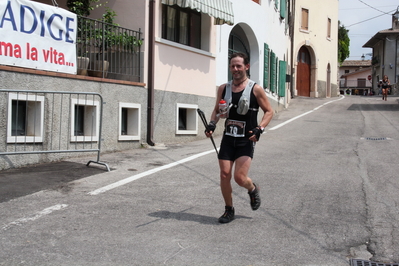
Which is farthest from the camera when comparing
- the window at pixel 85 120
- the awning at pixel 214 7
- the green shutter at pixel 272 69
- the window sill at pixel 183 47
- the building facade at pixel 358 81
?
the building facade at pixel 358 81

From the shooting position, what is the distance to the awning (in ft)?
39.5

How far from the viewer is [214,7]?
13297 millimetres

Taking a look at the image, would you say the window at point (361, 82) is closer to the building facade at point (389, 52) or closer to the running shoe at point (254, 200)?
the building facade at point (389, 52)

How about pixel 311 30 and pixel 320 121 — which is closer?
pixel 320 121

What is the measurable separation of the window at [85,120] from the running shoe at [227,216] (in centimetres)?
492

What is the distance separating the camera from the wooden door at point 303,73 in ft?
123

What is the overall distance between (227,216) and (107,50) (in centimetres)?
670

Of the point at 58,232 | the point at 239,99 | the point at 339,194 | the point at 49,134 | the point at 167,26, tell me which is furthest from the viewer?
the point at 167,26

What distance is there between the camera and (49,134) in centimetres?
909

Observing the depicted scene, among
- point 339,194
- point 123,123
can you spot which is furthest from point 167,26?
point 339,194

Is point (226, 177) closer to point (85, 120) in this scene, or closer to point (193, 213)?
point (193, 213)

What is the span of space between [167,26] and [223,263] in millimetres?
9890

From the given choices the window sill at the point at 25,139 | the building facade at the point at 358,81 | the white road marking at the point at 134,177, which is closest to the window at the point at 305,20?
the white road marking at the point at 134,177

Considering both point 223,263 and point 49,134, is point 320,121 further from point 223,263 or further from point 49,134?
point 223,263
